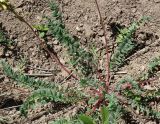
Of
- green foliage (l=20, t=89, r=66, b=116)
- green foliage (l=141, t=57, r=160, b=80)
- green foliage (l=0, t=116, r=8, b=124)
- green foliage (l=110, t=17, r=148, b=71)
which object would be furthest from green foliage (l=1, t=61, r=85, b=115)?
green foliage (l=141, t=57, r=160, b=80)

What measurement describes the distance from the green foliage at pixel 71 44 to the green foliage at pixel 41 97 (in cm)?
38

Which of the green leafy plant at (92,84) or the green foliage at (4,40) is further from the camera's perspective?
the green foliage at (4,40)

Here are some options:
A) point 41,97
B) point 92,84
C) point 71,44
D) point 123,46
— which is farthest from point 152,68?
point 41,97

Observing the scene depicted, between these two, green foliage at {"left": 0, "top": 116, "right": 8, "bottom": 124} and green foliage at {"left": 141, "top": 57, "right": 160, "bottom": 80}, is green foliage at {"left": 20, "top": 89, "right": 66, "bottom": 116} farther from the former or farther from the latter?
green foliage at {"left": 141, "top": 57, "right": 160, "bottom": 80}

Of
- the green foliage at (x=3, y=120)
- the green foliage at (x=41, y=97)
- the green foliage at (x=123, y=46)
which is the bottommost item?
the green foliage at (x=3, y=120)

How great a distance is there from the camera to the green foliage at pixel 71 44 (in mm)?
2879

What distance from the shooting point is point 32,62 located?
10.7 feet

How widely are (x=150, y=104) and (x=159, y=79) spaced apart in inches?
9.4

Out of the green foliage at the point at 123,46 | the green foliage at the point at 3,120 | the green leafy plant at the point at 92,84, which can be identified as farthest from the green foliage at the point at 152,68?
the green foliage at the point at 3,120

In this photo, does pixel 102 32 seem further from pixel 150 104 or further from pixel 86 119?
pixel 86 119

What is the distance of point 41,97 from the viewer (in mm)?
2781

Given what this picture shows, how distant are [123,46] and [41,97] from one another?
822 millimetres

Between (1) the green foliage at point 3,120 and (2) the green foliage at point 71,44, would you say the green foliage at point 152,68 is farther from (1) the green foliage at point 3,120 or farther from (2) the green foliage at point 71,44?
(1) the green foliage at point 3,120

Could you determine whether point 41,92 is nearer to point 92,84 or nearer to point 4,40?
point 92,84
